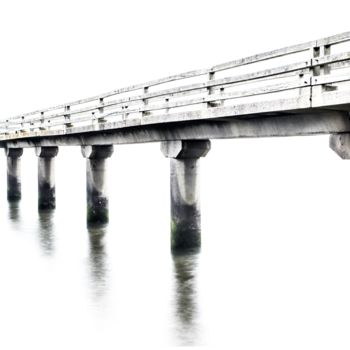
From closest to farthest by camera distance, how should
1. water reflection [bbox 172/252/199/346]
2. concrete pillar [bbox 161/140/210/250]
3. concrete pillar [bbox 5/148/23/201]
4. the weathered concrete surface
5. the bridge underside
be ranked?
water reflection [bbox 172/252/199/346] < the weathered concrete surface < the bridge underside < concrete pillar [bbox 161/140/210/250] < concrete pillar [bbox 5/148/23/201]

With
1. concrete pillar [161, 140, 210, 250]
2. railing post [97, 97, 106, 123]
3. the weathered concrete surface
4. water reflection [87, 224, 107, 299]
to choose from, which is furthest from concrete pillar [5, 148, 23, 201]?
the weathered concrete surface

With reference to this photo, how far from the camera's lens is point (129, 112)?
53.6 ft

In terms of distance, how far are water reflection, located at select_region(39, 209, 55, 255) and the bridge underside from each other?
350 cm

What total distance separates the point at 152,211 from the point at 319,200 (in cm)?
788

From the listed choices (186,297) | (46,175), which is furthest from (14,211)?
(186,297)

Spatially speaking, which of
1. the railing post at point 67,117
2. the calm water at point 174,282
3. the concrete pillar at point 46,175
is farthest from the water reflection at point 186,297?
the concrete pillar at point 46,175

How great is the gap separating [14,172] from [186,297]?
21338 millimetres

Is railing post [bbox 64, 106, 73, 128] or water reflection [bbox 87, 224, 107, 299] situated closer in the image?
water reflection [bbox 87, 224, 107, 299]

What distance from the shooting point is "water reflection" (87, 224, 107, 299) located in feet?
45.3

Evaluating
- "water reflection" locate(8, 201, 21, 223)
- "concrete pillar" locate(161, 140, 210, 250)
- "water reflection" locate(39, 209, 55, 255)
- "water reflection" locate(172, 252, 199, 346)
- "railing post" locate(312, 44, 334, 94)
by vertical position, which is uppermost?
"railing post" locate(312, 44, 334, 94)

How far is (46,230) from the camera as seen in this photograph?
22.2 m

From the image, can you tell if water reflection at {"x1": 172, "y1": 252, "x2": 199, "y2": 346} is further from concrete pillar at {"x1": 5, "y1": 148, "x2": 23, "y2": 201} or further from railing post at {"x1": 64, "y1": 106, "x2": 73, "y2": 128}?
concrete pillar at {"x1": 5, "y1": 148, "x2": 23, "y2": 201}

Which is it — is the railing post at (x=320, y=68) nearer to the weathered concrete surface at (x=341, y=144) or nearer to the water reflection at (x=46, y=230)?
the weathered concrete surface at (x=341, y=144)

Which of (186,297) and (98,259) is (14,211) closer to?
(98,259)
